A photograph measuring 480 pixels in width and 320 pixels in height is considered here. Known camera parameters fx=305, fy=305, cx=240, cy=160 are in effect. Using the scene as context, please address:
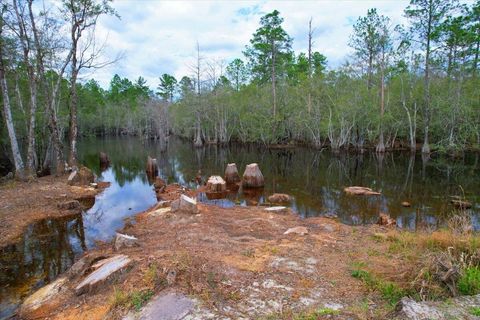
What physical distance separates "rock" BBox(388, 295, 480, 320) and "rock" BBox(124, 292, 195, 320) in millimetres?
2538

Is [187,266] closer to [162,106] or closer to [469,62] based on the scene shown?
[469,62]

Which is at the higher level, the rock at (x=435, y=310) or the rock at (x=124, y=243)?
the rock at (x=435, y=310)

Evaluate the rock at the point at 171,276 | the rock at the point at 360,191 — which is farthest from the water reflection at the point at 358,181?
the rock at the point at 171,276

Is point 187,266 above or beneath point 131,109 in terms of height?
beneath

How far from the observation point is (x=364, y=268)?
17.8 ft

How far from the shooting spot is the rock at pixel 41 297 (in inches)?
201

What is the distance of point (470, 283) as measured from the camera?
13.9 ft

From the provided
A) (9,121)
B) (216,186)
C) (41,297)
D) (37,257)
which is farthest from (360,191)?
(9,121)

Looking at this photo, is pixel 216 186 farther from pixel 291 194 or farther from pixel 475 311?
pixel 475 311

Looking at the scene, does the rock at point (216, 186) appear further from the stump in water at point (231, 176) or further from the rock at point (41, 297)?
the rock at point (41, 297)

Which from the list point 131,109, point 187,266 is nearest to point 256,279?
point 187,266

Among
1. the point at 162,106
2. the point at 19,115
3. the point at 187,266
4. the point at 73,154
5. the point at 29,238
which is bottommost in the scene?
the point at 29,238

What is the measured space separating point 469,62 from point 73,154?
3427 centimetres

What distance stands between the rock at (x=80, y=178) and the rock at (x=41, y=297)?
1057 cm
